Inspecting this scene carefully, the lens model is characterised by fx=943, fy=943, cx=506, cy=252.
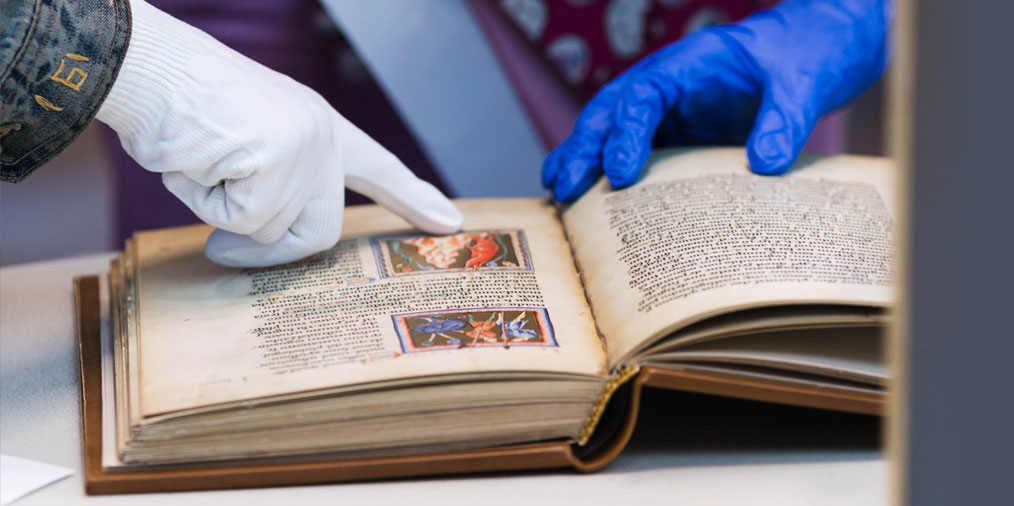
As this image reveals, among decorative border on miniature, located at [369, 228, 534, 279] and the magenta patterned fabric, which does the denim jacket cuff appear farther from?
the magenta patterned fabric

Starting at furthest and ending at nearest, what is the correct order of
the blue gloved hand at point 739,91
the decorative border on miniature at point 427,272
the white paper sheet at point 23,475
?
the blue gloved hand at point 739,91 < the decorative border on miniature at point 427,272 < the white paper sheet at point 23,475

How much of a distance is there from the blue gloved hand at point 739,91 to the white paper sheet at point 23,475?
1.48 feet

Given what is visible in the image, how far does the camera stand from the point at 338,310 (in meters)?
0.58

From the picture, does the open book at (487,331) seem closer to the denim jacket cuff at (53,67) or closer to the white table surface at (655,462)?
the white table surface at (655,462)

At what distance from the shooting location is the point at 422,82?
44.2 inches

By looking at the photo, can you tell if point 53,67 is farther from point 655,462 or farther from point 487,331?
point 655,462

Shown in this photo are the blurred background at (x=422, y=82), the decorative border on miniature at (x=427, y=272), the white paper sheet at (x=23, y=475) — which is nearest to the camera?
the white paper sheet at (x=23, y=475)

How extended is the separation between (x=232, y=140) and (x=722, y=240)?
0.32 meters

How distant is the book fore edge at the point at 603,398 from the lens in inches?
20.6

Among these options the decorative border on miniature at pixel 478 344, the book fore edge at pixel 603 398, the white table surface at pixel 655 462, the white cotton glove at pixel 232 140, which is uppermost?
the white cotton glove at pixel 232 140

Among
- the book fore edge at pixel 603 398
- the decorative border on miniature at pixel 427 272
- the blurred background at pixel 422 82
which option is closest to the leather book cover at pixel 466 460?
the book fore edge at pixel 603 398

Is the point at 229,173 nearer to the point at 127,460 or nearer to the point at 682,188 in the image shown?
the point at 127,460

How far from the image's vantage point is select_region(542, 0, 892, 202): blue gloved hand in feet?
2.57

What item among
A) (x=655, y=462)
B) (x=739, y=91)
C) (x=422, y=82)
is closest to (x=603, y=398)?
(x=655, y=462)
